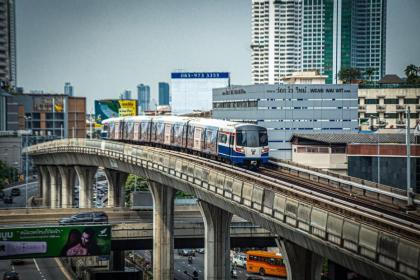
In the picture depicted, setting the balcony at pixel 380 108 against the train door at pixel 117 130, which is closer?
the train door at pixel 117 130

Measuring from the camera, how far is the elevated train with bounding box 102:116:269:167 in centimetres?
6781

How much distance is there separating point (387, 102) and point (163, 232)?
86557 mm

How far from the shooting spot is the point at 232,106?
160 metres

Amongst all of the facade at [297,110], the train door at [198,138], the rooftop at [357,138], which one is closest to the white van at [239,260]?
the rooftop at [357,138]

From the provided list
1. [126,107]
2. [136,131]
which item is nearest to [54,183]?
[126,107]

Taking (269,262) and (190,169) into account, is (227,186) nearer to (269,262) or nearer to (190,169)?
(190,169)

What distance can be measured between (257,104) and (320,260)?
347 feet

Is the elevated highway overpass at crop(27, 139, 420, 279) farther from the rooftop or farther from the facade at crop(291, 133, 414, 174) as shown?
the facade at crop(291, 133, 414, 174)

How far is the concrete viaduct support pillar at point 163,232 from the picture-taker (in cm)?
8181

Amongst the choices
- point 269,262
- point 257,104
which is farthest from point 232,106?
point 269,262

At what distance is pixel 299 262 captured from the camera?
158 ft

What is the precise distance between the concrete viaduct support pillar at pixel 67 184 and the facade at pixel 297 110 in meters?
33.9

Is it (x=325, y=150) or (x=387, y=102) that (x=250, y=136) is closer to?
(x=325, y=150)

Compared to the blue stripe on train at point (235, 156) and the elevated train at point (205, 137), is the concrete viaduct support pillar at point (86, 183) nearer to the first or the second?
the elevated train at point (205, 137)
